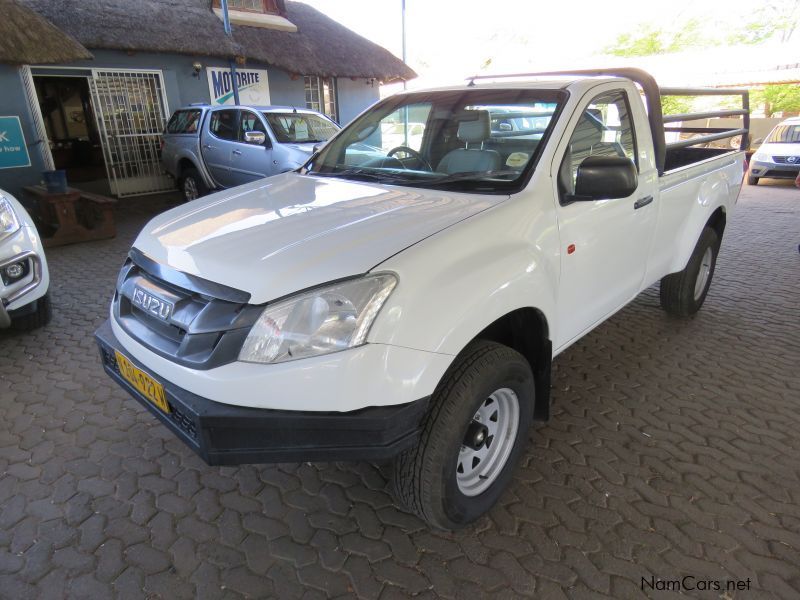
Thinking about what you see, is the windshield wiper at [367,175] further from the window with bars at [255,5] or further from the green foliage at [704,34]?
the green foliage at [704,34]

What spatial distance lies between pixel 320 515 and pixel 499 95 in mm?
2348

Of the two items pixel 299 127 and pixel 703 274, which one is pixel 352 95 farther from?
pixel 703 274

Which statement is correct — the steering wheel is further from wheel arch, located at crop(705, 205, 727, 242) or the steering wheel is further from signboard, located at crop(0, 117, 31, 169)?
signboard, located at crop(0, 117, 31, 169)

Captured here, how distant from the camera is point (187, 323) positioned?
188 cm

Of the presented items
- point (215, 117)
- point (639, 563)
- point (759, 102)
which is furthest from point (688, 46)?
point (639, 563)

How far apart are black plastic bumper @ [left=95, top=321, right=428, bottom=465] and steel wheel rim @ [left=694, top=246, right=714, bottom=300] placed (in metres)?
3.59

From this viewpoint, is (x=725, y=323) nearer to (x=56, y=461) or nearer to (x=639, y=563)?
(x=639, y=563)

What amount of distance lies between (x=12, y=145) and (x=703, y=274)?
968cm

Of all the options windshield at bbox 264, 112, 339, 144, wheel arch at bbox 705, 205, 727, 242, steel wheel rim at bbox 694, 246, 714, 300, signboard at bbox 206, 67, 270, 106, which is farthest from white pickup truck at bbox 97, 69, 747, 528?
signboard at bbox 206, 67, 270, 106

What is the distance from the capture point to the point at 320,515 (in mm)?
2340

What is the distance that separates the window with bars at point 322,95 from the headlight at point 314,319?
12959mm

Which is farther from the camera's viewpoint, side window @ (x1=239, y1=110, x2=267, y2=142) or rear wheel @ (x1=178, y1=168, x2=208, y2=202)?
rear wheel @ (x1=178, y1=168, x2=208, y2=202)

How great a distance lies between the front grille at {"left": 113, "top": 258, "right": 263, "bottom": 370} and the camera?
1.74 m

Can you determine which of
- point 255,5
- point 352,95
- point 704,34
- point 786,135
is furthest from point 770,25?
point 255,5
